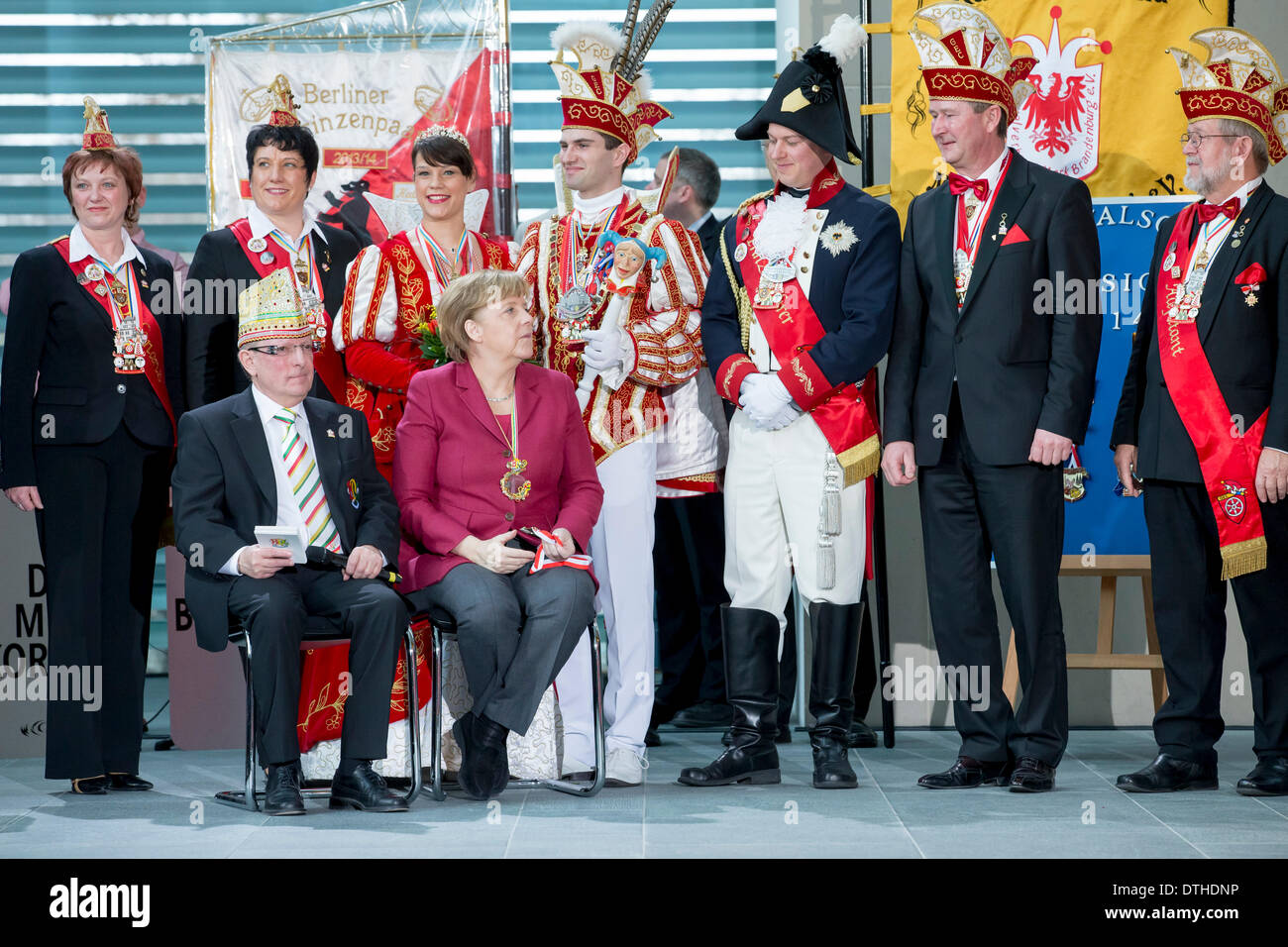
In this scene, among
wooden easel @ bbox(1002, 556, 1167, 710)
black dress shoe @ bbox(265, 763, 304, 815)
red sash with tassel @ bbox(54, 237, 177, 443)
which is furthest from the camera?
wooden easel @ bbox(1002, 556, 1167, 710)

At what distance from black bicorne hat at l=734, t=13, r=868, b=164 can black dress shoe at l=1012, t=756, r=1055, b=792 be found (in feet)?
5.69

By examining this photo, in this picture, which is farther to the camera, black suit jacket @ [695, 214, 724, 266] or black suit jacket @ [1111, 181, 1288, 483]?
black suit jacket @ [695, 214, 724, 266]

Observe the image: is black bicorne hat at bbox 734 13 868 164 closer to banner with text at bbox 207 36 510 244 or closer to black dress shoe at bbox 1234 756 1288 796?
banner with text at bbox 207 36 510 244

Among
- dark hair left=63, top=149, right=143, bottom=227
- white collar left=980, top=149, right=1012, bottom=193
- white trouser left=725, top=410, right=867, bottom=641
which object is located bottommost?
white trouser left=725, top=410, right=867, bottom=641

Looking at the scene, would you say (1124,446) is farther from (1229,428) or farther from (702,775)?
(702,775)

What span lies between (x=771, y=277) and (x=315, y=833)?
6.31ft

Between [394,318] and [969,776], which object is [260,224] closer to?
[394,318]

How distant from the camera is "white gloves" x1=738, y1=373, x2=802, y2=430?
410 cm

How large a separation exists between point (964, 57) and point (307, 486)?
2.14 metres

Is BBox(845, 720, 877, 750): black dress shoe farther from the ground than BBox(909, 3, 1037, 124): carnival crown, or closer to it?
closer to it

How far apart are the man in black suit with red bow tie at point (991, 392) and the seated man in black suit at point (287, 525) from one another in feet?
4.79

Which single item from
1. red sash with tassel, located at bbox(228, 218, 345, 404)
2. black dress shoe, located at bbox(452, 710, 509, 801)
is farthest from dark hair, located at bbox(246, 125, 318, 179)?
black dress shoe, located at bbox(452, 710, 509, 801)

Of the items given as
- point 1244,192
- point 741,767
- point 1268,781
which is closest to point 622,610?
point 741,767

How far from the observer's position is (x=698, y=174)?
5699mm
